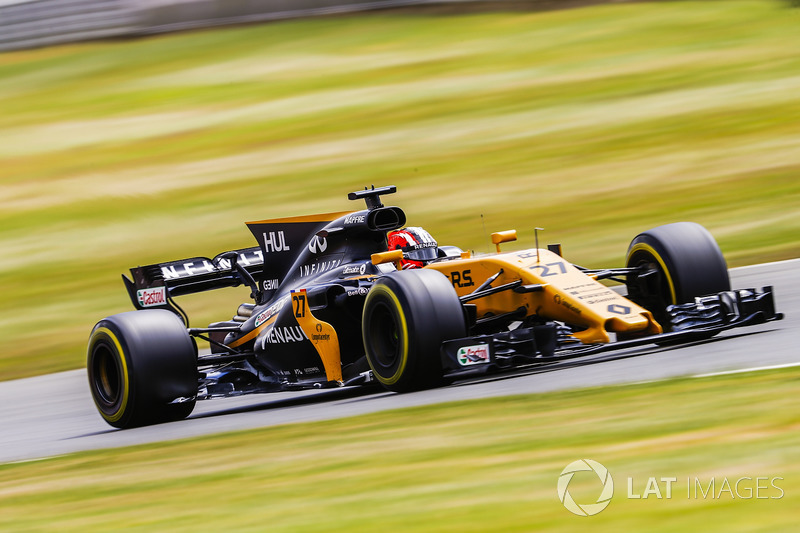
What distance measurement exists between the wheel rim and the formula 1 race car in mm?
11

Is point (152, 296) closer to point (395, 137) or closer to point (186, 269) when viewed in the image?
point (186, 269)

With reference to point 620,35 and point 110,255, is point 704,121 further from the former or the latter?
point 110,255

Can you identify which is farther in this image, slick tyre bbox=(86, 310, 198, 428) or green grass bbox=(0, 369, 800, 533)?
slick tyre bbox=(86, 310, 198, 428)

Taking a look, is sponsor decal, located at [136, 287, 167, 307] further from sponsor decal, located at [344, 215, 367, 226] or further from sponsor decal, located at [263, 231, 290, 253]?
sponsor decal, located at [344, 215, 367, 226]

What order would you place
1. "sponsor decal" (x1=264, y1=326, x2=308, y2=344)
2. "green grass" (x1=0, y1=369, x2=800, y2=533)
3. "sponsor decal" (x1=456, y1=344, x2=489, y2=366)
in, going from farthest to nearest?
"sponsor decal" (x1=264, y1=326, x2=308, y2=344) < "sponsor decal" (x1=456, y1=344, x2=489, y2=366) < "green grass" (x1=0, y1=369, x2=800, y2=533)

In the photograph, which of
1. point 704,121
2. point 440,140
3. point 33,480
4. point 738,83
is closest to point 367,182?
point 440,140

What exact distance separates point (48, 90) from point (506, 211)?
50.3ft

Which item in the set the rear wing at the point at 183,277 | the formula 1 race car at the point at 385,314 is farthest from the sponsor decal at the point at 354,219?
the rear wing at the point at 183,277

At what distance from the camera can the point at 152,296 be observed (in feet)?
36.3

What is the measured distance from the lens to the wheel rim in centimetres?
985

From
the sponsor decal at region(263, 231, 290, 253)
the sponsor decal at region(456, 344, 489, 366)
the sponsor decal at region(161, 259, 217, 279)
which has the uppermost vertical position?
the sponsor decal at region(263, 231, 290, 253)

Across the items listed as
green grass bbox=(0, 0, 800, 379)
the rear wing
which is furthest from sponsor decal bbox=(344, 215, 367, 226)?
green grass bbox=(0, 0, 800, 379)

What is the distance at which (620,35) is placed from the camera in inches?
1014

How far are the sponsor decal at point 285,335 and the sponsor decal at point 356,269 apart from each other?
62 cm
